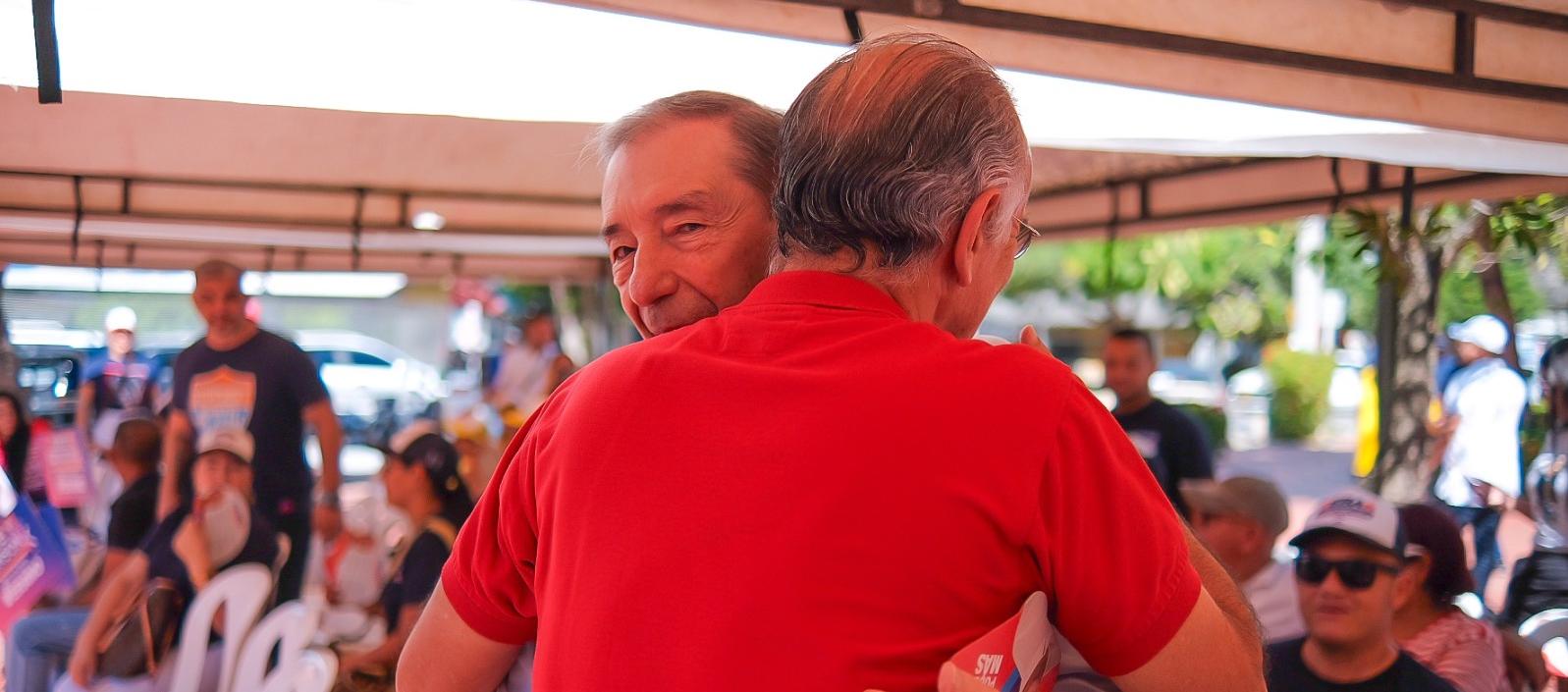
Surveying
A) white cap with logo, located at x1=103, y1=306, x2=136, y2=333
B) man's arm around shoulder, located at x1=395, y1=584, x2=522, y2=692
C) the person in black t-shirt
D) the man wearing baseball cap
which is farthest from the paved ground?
man's arm around shoulder, located at x1=395, y1=584, x2=522, y2=692

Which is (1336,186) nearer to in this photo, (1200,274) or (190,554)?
(190,554)

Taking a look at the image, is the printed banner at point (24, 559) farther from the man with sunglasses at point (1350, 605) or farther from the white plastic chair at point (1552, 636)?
the white plastic chair at point (1552, 636)

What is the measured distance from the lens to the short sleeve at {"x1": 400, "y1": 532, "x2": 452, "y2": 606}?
4.21m

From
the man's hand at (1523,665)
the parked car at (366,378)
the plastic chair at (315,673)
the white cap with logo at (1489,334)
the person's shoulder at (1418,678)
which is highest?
the white cap with logo at (1489,334)

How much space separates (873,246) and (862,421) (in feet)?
A: 0.54

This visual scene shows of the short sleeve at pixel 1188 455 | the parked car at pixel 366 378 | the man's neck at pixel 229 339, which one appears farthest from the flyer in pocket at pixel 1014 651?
the parked car at pixel 366 378

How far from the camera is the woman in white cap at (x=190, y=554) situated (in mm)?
3914

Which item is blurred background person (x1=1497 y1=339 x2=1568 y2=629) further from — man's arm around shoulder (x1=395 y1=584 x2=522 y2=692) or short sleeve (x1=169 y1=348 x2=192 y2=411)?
short sleeve (x1=169 y1=348 x2=192 y2=411)

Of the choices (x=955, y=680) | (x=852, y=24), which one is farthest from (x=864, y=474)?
(x=852, y=24)

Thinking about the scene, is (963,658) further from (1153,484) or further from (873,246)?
(873,246)

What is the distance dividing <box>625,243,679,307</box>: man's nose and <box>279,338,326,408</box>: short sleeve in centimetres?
424

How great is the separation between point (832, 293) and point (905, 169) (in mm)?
116

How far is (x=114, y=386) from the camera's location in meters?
9.06

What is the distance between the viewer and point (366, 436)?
15.7 metres
